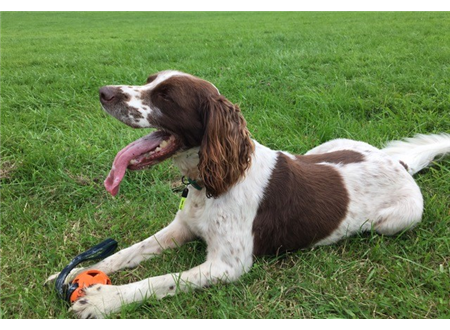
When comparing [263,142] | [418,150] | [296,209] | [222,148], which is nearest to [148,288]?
[222,148]

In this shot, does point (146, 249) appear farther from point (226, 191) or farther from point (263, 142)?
point (263, 142)

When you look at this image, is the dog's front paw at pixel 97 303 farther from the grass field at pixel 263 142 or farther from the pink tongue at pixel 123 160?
the pink tongue at pixel 123 160

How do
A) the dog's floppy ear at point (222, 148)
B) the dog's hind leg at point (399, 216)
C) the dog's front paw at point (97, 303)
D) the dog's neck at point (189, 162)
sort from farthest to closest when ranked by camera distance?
the dog's hind leg at point (399, 216) < the dog's neck at point (189, 162) < the dog's floppy ear at point (222, 148) < the dog's front paw at point (97, 303)

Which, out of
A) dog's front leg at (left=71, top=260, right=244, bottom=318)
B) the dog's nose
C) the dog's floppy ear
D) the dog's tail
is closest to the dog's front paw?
dog's front leg at (left=71, top=260, right=244, bottom=318)

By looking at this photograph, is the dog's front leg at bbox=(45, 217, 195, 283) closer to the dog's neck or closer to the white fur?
the white fur

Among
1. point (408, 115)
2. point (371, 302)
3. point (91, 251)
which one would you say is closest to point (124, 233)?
point (91, 251)

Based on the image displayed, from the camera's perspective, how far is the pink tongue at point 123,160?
2623 millimetres

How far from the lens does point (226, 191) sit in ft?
8.81

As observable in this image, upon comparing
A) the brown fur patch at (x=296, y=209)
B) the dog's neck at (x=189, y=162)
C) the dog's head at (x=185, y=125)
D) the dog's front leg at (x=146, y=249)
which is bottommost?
the dog's front leg at (x=146, y=249)

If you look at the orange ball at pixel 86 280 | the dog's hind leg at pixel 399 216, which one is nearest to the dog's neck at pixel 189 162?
the orange ball at pixel 86 280

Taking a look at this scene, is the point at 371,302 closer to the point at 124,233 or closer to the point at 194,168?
the point at 194,168

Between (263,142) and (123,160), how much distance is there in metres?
2.00

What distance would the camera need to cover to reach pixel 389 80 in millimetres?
5777
